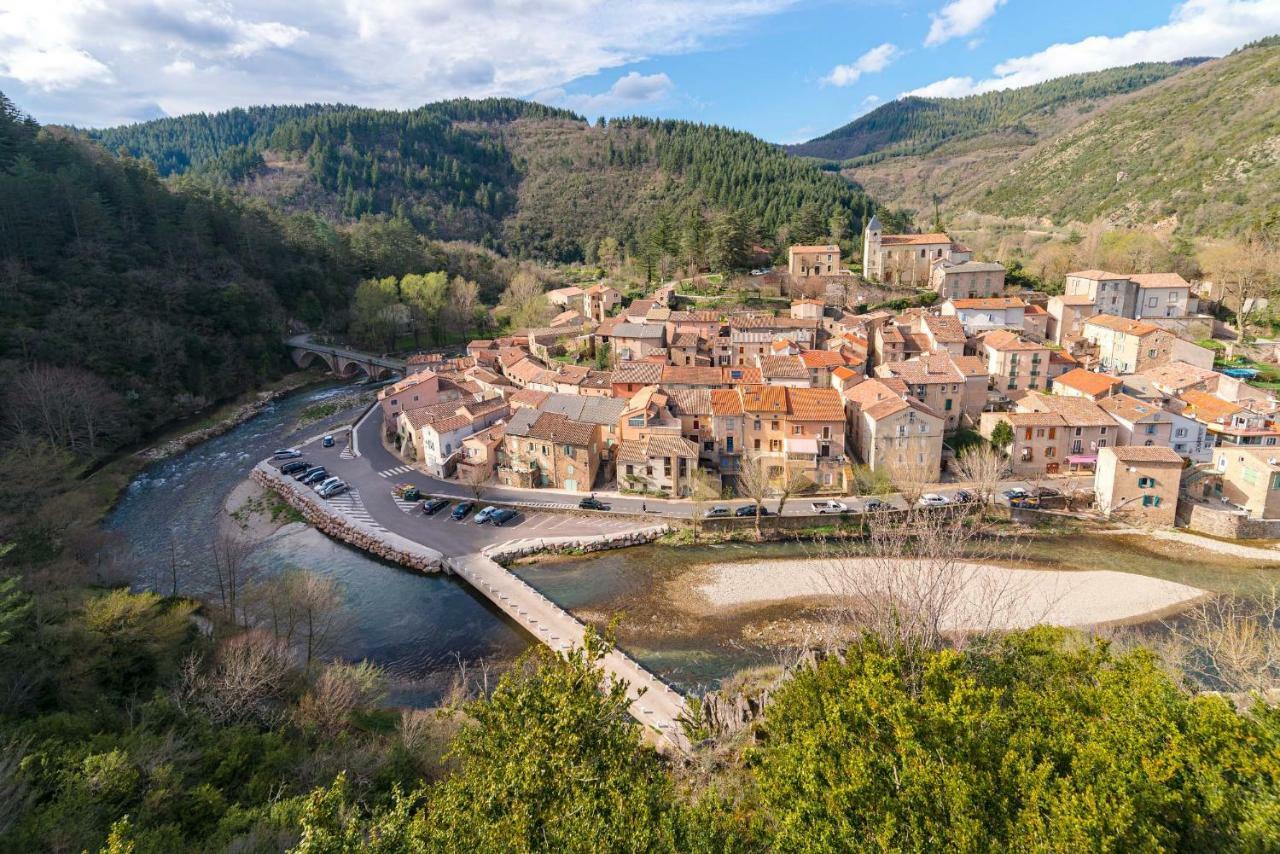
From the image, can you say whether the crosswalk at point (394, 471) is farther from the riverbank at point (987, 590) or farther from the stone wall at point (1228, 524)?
the stone wall at point (1228, 524)

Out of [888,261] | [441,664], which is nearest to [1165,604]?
[441,664]

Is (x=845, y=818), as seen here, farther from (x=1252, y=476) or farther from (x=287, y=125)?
(x=287, y=125)

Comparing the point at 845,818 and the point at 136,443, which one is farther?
the point at 136,443

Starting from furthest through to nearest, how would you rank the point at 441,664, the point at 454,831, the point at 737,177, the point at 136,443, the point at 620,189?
the point at 620,189
the point at 737,177
the point at 136,443
the point at 441,664
the point at 454,831

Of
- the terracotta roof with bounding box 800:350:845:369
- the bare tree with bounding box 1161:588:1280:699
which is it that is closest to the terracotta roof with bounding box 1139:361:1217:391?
the bare tree with bounding box 1161:588:1280:699

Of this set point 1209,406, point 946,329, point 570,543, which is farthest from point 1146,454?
point 570,543

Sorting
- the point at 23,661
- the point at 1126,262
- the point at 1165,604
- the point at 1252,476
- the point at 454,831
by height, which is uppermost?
the point at 1126,262

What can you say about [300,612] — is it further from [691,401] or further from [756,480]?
[691,401]
